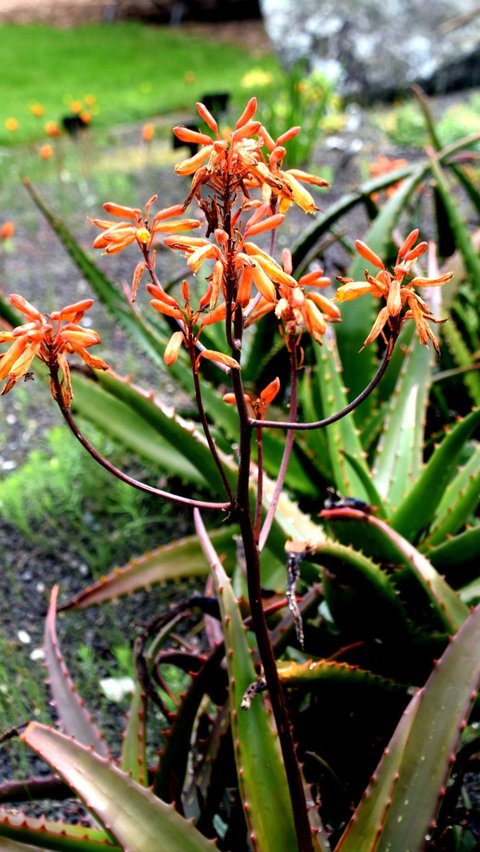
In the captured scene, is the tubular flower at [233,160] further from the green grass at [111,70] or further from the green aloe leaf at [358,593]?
the green grass at [111,70]

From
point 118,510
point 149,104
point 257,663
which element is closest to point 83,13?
point 149,104

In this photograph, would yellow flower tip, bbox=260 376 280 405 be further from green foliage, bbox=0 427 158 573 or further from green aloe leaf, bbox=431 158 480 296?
green foliage, bbox=0 427 158 573

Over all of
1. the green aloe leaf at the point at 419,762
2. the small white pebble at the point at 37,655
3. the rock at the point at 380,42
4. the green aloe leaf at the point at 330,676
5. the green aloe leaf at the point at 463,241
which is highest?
the rock at the point at 380,42

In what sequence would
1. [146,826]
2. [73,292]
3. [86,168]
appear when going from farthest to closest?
[86,168], [73,292], [146,826]

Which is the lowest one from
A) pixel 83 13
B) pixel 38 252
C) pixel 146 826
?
pixel 146 826

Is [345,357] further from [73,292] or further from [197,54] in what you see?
[197,54]

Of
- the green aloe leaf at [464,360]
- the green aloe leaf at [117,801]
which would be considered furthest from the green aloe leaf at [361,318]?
the green aloe leaf at [117,801]

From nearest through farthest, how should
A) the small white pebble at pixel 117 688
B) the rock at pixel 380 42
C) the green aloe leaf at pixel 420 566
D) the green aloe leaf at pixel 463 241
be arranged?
the green aloe leaf at pixel 420 566, the small white pebble at pixel 117 688, the green aloe leaf at pixel 463 241, the rock at pixel 380 42
